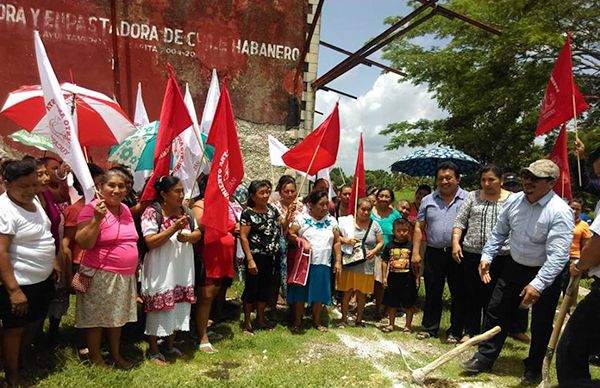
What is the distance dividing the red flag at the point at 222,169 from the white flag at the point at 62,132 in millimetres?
1112

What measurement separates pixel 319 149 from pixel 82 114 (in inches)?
109

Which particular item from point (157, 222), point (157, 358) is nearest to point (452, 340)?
point (157, 358)

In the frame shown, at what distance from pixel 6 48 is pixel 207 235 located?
5618 millimetres

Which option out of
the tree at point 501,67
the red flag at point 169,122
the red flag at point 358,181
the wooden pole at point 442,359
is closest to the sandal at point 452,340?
the wooden pole at point 442,359

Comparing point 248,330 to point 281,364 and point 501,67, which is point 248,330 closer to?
point 281,364

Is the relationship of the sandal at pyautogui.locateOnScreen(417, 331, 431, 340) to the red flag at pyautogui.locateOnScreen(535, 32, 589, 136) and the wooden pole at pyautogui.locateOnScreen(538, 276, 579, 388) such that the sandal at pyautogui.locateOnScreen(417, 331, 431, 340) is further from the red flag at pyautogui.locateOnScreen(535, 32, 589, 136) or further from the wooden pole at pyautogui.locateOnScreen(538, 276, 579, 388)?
the red flag at pyautogui.locateOnScreen(535, 32, 589, 136)

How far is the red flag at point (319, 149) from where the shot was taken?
5.82 metres

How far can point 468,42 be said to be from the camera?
13641 millimetres

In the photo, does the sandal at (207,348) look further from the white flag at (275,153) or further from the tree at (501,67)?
the tree at (501,67)

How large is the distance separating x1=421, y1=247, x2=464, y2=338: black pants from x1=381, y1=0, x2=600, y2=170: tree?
7.85m

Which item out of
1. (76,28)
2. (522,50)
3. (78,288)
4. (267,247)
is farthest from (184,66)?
(522,50)

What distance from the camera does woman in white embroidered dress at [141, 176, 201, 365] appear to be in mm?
4098

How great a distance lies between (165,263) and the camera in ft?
13.8

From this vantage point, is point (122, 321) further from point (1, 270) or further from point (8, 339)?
point (1, 270)
